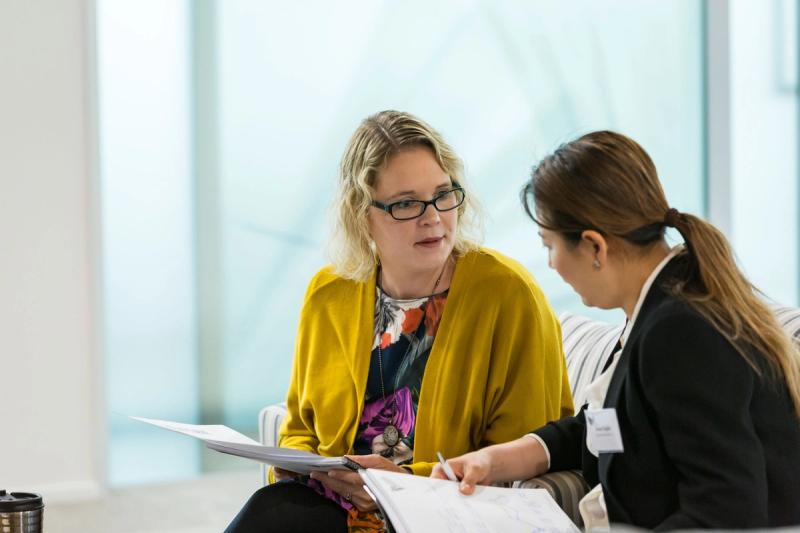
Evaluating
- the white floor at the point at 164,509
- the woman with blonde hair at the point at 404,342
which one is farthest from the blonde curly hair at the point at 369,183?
the white floor at the point at 164,509

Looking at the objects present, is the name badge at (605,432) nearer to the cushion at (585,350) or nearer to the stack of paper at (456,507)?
the stack of paper at (456,507)

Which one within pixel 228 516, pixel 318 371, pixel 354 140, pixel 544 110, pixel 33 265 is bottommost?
pixel 228 516

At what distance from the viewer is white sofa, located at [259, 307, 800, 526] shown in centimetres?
182

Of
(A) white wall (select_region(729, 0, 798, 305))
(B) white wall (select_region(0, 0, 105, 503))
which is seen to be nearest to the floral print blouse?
(B) white wall (select_region(0, 0, 105, 503))

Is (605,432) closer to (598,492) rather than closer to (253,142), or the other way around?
(598,492)

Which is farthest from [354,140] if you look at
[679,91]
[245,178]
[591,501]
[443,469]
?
[679,91]

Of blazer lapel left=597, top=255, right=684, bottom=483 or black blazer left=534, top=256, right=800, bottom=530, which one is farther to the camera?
blazer lapel left=597, top=255, right=684, bottom=483

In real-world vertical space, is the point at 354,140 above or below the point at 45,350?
above

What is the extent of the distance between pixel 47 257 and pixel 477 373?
84.5 inches

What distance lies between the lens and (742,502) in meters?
1.36

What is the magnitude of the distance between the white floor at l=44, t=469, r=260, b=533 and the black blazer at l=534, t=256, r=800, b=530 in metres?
2.21

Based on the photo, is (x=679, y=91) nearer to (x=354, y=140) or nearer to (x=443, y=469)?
(x=354, y=140)

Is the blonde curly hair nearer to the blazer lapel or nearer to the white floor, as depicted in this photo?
the blazer lapel

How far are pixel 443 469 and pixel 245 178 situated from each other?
7.57ft
